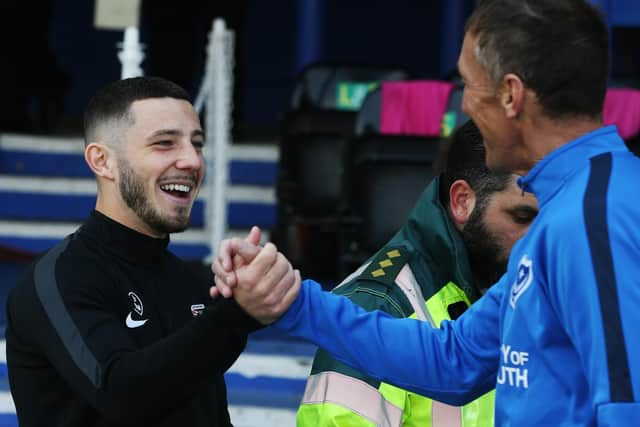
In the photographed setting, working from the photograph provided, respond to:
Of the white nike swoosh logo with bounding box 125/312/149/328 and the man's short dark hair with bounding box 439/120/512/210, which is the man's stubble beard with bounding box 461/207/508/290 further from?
the white nike swoosh logo with bounding box 125/312/149/328

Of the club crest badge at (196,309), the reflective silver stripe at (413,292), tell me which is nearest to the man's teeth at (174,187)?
the club crest badge at (196,309)

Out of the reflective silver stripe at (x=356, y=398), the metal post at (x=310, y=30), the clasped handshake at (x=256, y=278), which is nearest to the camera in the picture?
the clasped handshake at (x=256, y=278)

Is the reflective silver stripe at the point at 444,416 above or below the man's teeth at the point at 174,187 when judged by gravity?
below

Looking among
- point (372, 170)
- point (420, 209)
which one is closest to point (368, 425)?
point (420, 209)

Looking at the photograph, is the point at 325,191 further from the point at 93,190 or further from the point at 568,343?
the point at 568,343

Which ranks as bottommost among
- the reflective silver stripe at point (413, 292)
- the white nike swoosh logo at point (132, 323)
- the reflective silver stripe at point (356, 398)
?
the reflective silver stripe at point (356, 398)

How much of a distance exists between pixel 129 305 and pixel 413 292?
2.07ft

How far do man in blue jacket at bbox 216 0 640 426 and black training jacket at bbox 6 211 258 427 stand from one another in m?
0.61

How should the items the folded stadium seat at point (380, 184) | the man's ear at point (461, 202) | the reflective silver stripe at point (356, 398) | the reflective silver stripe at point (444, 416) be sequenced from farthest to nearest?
the folded stadium seat at point (380, 184) → the man's ear at point (461, 202) → the reflective silver stripe at point (444, 416) → the reflective silver stripe at point (356, 398)

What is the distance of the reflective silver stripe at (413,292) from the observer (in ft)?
7.79

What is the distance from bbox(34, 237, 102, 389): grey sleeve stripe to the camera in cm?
208

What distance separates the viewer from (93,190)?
25.6 feet

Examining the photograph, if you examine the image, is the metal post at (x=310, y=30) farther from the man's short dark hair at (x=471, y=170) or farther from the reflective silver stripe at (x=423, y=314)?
the reflective silver stripe at (x=423, y=314)

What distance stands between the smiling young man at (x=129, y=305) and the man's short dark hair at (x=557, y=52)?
29.1 inches
